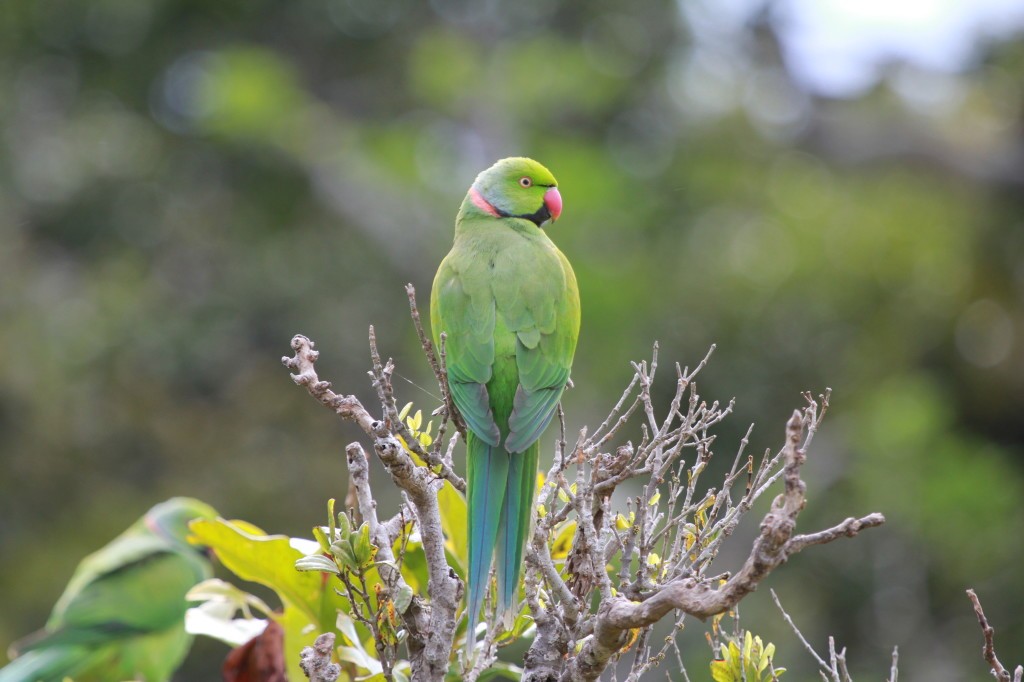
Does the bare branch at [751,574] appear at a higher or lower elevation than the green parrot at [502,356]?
lower

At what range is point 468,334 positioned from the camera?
8.89 feet

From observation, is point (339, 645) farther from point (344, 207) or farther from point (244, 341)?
point (344, 207)

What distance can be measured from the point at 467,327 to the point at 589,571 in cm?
87

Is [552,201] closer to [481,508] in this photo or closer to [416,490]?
[481,508]

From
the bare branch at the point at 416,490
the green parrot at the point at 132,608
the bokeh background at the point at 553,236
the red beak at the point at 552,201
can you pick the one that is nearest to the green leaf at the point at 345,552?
the bare branch at the point at 416,490

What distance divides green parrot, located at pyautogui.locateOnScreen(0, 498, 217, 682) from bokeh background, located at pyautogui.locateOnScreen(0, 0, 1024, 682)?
4.31 metres

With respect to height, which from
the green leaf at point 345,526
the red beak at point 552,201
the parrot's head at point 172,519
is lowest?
the green leaf at point 345,526

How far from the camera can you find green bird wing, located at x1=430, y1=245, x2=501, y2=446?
255 centimetres

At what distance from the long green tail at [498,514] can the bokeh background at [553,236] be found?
5.99 meters

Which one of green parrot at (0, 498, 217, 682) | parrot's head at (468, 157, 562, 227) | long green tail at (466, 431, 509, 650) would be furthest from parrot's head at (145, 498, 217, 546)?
long green tail at (466, 431, 509, 650)

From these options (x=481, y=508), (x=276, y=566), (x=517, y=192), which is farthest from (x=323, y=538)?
(x=517, y=192)

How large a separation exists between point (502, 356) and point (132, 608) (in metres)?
2.69

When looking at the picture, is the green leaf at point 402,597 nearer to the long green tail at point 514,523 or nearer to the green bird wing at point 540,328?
the long green tail at point 514,523

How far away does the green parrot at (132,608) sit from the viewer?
4219 mm
